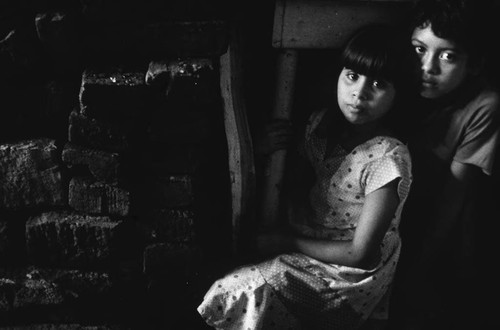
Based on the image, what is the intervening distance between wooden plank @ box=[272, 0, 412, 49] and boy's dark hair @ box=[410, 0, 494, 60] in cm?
5

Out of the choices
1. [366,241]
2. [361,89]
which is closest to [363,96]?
[361,89]

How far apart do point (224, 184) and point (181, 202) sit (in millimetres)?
196

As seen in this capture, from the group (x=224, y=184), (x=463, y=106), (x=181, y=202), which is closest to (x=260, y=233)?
(x=224, y=184)

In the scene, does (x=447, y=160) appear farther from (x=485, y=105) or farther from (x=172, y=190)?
(x=172, y=190)

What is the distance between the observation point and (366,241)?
1441mm

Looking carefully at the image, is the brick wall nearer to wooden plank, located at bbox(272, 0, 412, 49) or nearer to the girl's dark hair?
wooden plank, located at bbox(272, 0, 412, 49)

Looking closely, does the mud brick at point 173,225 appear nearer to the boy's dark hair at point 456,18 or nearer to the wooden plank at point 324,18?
the wooden plank at point 324,18

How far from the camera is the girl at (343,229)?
1.41 meters

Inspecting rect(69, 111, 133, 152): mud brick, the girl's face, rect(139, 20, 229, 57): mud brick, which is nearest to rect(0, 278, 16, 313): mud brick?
rect(69, 111, 133, 152): mud brick

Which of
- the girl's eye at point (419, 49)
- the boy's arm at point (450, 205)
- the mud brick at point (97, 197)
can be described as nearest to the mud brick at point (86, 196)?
the mud brick at point (97, 197)

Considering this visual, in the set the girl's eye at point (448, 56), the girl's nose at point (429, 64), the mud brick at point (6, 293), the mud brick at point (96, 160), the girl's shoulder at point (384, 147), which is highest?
the girl's eye at point (448, 56)

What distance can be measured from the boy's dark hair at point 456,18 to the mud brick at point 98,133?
828 millimetres

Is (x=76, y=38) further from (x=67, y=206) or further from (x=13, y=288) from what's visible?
(x=13, y=288)

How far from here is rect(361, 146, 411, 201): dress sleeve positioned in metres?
1.42
